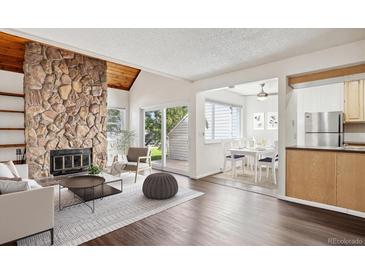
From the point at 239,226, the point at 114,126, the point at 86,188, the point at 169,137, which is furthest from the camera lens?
the point at 114,126

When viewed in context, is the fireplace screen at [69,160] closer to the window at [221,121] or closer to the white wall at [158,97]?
the white wall at [158,97]

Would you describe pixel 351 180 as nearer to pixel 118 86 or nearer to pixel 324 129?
pixel 324 129

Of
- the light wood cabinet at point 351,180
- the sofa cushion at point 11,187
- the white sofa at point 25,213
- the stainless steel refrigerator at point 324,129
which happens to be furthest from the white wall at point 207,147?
the sofa cushion at point 11,187

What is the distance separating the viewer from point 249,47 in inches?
116

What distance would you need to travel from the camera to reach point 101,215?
2.72 m

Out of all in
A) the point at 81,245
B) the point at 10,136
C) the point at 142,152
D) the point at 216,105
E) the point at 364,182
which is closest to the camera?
the point at 81,245

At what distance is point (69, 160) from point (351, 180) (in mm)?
5773

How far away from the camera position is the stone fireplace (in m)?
4.46

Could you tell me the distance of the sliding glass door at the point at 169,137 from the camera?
556cm

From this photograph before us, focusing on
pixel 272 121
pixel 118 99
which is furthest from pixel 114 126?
pixel 272 121
